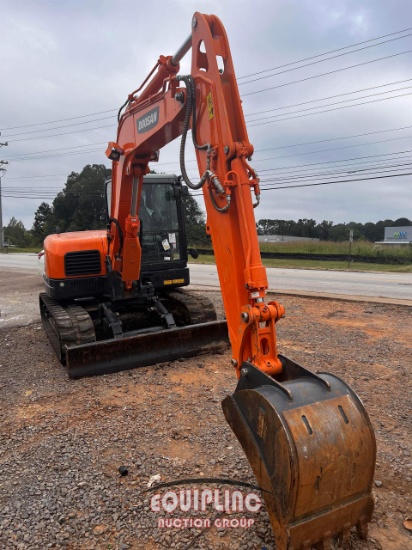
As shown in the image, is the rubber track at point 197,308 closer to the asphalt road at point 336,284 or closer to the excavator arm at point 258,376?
the excavator arm at point 258,376

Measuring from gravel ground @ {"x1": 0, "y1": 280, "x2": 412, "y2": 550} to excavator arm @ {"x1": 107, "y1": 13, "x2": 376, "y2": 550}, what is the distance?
46 cm

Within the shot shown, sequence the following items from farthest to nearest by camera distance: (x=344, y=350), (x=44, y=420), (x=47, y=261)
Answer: (x=47, y=261)
(x=344, y=350)
(x=44, y=420)

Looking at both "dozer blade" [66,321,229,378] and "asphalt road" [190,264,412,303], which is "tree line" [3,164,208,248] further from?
"dozer blade" [66,321,229,378]

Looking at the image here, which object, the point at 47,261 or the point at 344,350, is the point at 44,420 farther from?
the point at 344,350

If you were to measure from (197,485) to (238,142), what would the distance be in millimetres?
2447

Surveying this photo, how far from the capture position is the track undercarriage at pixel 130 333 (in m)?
5.28

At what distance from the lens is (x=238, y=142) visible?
307 centimetres

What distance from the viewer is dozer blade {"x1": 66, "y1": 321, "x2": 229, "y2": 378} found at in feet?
16.9

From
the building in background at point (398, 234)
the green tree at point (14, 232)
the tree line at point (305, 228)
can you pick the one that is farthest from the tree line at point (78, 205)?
the building in background at point (398, 234)

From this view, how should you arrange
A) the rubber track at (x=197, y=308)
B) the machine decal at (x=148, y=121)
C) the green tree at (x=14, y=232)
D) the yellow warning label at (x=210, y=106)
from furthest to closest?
the green tree at (x=14, y=232), the rubber track at (x=197, y=308), the machine decal at (x=148, y=121), the yellow warning label at (x=210, y=106)

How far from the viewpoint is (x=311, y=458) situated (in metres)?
2.11

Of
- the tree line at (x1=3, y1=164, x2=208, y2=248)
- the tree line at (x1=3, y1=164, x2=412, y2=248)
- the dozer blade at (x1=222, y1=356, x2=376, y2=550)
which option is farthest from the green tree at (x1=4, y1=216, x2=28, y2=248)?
the dozer blade at (x1=222, y1=356, x2=376, y2=550)

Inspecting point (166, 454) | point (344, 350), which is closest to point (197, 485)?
point (166, 454)

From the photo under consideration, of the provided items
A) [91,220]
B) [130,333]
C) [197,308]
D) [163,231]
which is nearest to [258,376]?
[130,333]
